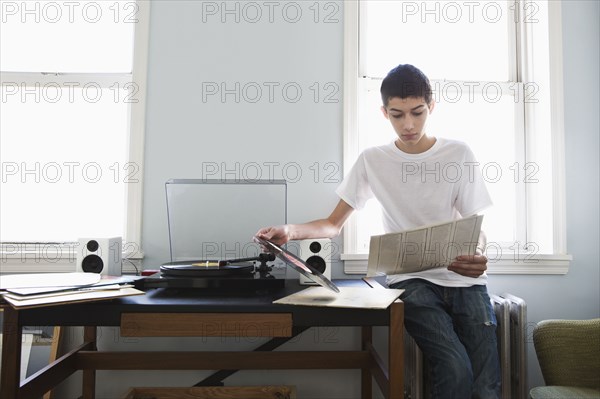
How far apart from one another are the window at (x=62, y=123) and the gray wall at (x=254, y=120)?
6.3 inches

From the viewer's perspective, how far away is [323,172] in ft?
5.55

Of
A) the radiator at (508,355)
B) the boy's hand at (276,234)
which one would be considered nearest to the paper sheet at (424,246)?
the boy's hand at (276,234)

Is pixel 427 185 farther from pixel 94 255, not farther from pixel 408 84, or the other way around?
pixel 94 255

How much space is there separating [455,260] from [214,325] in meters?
0.75

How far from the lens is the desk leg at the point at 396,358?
39.9 inches

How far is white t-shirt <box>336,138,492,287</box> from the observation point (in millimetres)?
1425

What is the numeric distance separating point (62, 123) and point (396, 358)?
1626 mm

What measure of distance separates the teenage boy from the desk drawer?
307mm

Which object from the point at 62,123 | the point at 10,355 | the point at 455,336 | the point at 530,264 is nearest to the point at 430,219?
the point at 455,336

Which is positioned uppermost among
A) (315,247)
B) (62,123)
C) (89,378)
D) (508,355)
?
(62,123)

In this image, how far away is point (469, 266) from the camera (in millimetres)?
1277

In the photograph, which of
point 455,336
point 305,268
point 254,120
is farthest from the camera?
point 254,120

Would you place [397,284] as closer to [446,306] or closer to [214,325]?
[446,306]

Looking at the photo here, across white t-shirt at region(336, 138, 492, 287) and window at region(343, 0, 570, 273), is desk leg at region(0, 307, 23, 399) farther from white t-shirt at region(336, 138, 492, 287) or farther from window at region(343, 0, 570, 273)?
window at region(343, 0, 570, 273)
